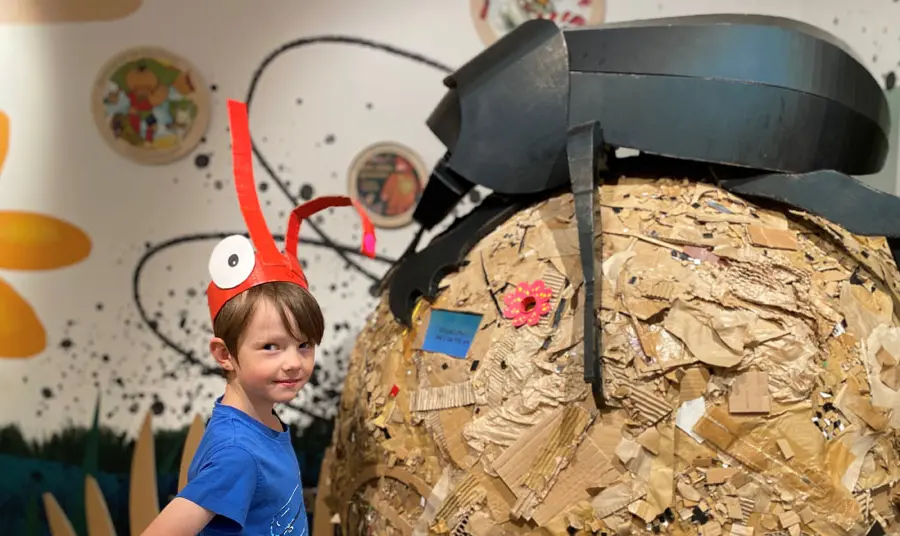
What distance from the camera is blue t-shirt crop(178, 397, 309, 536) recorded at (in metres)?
0.75

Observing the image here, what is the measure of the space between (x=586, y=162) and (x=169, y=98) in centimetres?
101

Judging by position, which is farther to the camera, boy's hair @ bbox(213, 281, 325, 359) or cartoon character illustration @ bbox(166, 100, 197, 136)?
cartoon character illustration @ bbox(166, 100, 197, 136)

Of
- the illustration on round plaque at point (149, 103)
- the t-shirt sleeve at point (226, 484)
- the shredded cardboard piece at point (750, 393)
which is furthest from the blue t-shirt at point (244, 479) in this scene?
the illustration on round plaque at point (149, 103)

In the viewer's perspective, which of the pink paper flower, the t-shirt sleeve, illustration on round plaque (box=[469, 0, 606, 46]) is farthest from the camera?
illustration on round plaque (box=[469, 0, 606, 46])

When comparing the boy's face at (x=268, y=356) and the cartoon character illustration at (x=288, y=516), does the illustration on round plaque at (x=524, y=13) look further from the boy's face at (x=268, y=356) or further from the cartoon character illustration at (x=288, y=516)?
the cartoon character illustration at (x=288, y=516)

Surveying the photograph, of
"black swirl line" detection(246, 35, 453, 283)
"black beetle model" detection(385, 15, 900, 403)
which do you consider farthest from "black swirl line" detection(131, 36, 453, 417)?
"black beetle model" detection(385, 15, 900, 403)

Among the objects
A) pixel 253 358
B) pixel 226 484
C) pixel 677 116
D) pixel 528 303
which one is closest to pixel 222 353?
pixel 253 358

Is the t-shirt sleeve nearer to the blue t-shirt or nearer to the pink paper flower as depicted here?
the blue t-shirt

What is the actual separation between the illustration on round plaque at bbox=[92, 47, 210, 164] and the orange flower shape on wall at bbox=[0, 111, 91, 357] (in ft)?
0.69

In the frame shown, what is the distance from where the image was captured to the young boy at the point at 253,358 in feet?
2.58

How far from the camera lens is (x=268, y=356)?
0.81 meters

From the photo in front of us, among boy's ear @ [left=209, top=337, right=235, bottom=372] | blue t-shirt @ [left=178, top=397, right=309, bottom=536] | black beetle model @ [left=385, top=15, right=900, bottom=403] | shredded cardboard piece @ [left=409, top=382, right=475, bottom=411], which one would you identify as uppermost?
black beetle model @ [left=385, top=15, right=900, bottom=403]

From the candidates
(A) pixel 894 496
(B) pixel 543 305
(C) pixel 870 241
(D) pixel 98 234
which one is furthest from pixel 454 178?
(D) pixel 98 234

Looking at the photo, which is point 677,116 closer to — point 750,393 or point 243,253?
point 750,393
